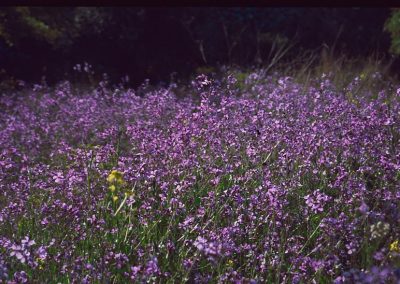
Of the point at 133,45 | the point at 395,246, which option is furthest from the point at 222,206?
the point at 133,45

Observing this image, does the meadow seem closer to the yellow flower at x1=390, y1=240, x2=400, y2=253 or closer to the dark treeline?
the yellow flower at x1=390, y1=240, x2=400, y2=253

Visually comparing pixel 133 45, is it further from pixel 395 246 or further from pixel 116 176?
pixel 395 246

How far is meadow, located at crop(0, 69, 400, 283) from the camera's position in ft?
9.93

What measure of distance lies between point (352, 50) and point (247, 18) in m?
2.75

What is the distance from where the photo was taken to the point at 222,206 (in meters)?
3.47

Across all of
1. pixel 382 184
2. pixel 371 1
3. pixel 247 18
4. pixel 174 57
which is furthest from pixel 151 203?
pixel 247 18

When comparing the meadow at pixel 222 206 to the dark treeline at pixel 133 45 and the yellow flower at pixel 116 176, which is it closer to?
the yellow flower at pixel 116 176

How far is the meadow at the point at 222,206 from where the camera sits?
9.93 feet

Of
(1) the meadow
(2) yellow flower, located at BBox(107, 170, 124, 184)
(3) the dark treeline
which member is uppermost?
(2) yellow flower, located at BBox(107, 170, 124, 184)

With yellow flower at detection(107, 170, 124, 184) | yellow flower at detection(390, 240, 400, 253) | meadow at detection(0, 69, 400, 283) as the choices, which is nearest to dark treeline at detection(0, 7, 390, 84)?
meadow at detection(0, 69, 400, 283)

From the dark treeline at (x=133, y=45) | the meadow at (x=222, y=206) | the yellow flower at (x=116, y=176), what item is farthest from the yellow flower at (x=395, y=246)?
the dark treeline at (x=133, y=45)

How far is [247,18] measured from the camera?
1506 centimetres

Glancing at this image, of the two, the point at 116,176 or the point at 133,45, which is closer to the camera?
the point at 116,176

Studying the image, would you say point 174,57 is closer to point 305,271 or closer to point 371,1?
point 371,1
